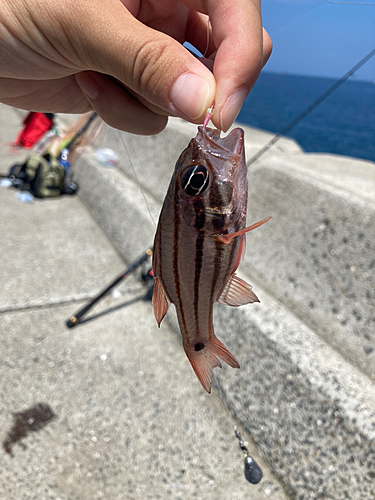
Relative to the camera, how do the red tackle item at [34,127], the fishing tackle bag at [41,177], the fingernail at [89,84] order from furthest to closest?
1. the red tackle item at [34,127]
2. the fishing tackle bag at [41,177]
3. the fingernail at [89,84]

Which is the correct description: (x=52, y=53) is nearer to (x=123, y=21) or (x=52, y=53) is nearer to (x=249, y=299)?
(x=123, y=21)

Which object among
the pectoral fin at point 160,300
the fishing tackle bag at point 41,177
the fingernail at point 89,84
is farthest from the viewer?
the fishing tackle bag at point 41,177

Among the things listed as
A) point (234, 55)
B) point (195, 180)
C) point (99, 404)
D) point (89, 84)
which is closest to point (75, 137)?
point (89, 84)

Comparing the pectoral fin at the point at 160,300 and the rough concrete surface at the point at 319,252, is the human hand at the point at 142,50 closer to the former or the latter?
the pectoral fin at the point at 160,300

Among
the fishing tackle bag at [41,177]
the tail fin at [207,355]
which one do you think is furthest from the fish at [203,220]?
the fishing tackle bag at [41,177]

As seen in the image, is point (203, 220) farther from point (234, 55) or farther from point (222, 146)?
point (234, 55)

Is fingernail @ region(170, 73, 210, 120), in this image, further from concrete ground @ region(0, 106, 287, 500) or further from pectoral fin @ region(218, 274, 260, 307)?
concrete ground @ region(0, 106, 287, 500)
